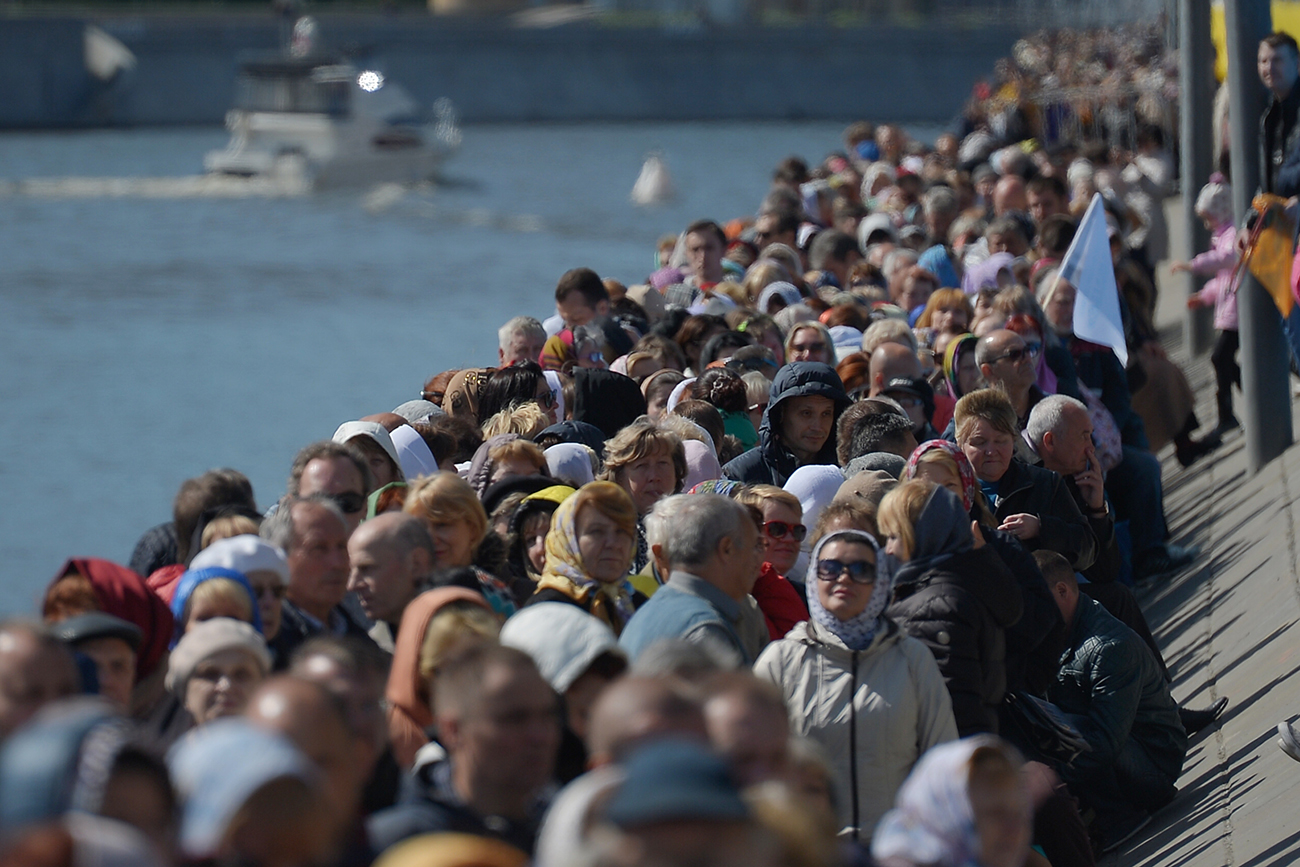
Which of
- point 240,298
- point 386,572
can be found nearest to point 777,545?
point 386,572

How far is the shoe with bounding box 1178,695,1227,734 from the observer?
7.59 metres

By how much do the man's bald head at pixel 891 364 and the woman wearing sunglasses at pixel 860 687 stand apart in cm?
363

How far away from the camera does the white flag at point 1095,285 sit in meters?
9.91

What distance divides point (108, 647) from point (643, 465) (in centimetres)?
258

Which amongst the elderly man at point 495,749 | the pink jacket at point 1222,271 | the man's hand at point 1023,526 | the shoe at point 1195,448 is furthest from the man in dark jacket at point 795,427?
the shoe at point 1195,448

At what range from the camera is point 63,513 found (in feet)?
79.6

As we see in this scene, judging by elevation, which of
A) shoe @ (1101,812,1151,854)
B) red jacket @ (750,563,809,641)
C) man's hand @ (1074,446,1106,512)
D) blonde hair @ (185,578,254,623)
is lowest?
shoe @ (1101,812,1151,854)

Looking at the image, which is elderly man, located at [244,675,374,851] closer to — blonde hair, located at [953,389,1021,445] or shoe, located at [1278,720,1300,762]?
shoe, located at [1278,720,1300,762]

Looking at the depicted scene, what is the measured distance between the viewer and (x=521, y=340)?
9.49m

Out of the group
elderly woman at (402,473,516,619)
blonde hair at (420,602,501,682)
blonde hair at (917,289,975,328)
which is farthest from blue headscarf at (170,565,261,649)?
blonde hair at (917,289,975,328)

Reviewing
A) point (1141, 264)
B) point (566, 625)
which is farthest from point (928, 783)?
point (1141, 264)

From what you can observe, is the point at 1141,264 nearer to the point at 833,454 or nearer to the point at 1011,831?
the point at 833,454

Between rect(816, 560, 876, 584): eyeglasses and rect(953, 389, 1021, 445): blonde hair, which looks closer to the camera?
rect(816, 560, 876, 584): eyeglasses

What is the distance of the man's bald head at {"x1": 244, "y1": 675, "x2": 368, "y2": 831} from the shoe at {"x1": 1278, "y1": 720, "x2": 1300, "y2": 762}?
11.8ft
